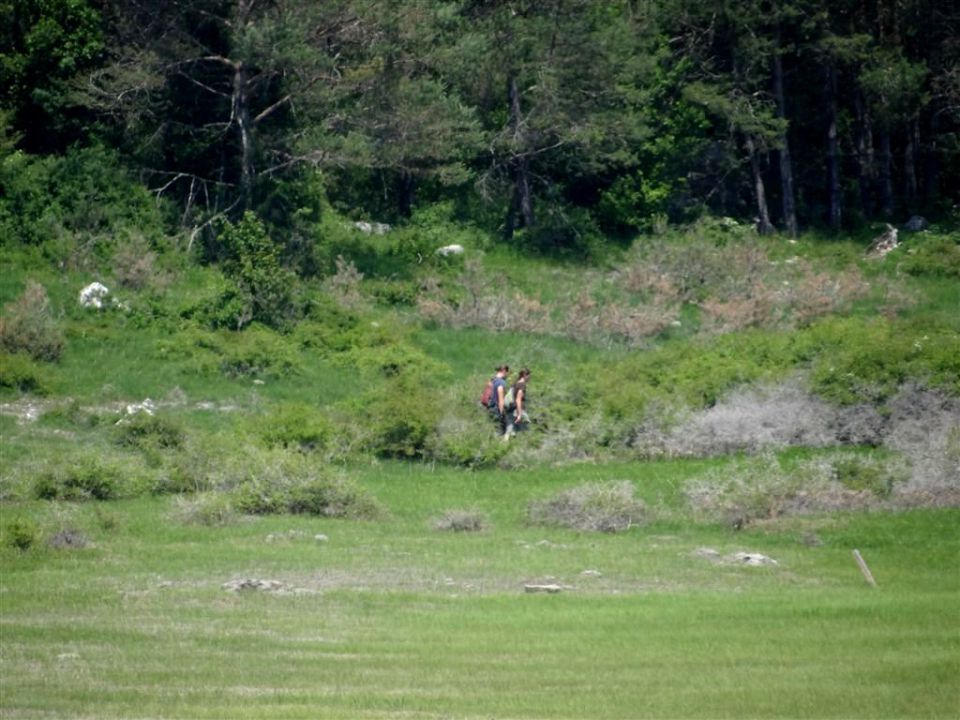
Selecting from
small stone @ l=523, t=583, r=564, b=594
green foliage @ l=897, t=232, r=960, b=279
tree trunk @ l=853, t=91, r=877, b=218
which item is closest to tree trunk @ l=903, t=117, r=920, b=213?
tree trunk @ l=853, t=91, r=877, b=218

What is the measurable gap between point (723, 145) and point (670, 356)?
20.0 meters

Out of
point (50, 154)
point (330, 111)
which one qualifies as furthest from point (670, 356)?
point (50, 154)

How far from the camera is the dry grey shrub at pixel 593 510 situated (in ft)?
77.3

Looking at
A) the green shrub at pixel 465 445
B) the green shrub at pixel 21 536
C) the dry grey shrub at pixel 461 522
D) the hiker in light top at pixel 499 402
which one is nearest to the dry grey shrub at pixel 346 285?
the hiker in light top at pixel 499 402

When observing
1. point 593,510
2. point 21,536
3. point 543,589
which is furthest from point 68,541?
point 593,510

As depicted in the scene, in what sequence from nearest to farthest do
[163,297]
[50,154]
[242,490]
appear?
[242,490]
[163,297]
[50,154]

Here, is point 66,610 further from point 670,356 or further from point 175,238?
point 175,238

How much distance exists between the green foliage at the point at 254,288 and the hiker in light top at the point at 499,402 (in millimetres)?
8650

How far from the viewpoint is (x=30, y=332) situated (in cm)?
3450

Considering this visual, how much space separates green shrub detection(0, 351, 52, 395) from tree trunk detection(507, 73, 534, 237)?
19386 millimetres

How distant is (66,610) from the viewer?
16391mm

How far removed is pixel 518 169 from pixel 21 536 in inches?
1198

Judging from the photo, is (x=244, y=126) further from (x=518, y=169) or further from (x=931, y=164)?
(x=931, y=164)

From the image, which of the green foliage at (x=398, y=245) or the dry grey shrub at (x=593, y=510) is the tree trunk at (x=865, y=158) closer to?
the green foliage at (x=398, y=245)
